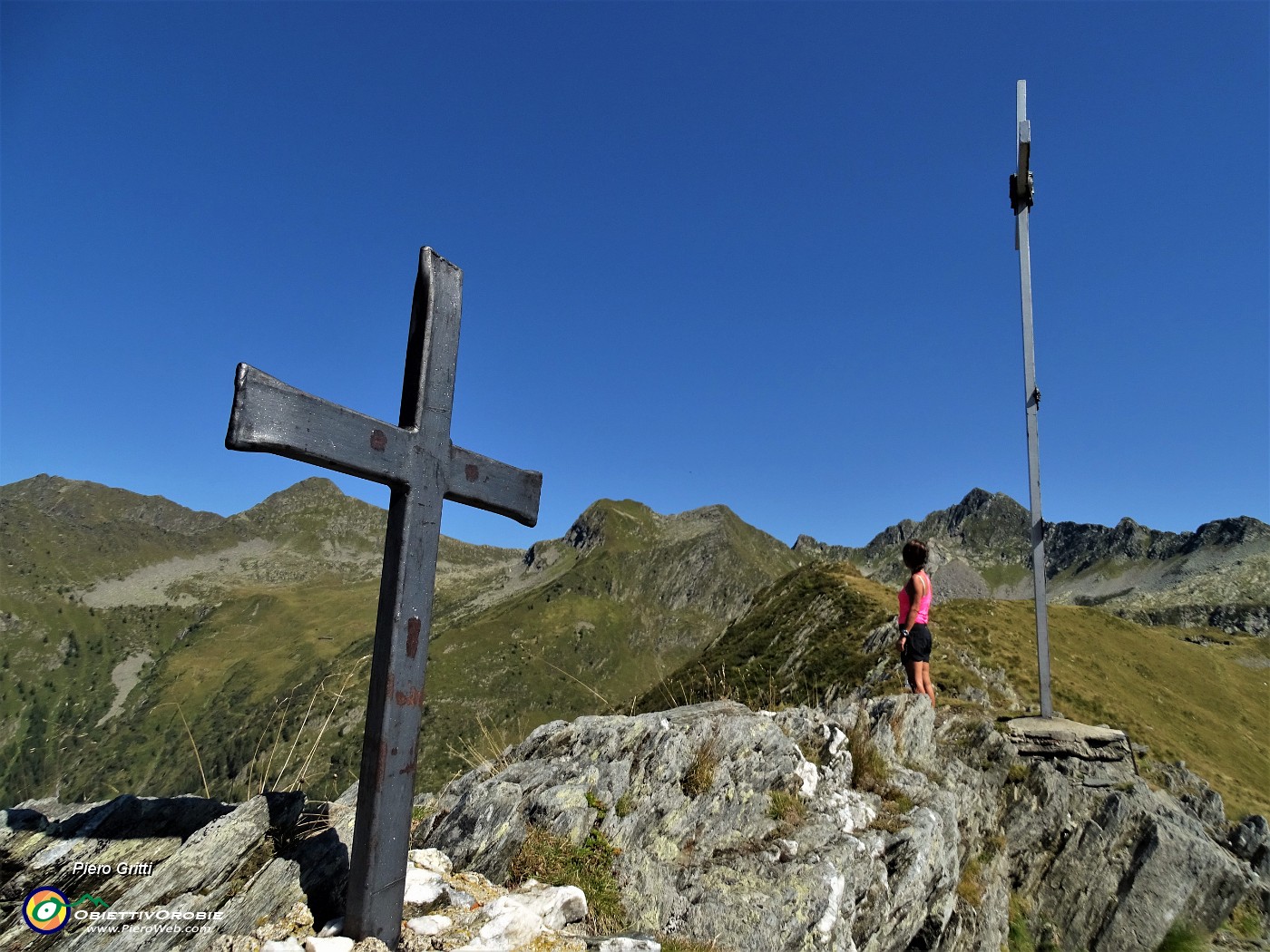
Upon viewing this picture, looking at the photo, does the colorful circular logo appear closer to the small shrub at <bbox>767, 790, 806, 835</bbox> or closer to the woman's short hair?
the small shrub at <bbox>767, 790, 806, 835</bbox>

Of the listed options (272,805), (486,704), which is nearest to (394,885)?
(272,805)

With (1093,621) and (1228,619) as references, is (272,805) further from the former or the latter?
(1228,619)

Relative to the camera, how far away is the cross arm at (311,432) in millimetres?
3730

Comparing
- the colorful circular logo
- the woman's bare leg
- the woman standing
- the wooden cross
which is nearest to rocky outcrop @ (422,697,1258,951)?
the woman's bare leg

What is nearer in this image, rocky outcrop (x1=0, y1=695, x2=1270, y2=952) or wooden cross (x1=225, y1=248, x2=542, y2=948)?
wooden cross (x1=225, y1=248, x2=542, y2=948)

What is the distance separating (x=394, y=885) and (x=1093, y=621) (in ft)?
235

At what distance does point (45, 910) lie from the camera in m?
4.17

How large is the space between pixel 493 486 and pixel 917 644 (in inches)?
311

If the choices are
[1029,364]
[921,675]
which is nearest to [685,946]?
[921,675]

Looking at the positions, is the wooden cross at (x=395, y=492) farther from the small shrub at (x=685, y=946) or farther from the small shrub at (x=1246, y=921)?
the small shrub at (x=1246, y=921)

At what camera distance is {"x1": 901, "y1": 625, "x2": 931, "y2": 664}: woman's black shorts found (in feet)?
33.9

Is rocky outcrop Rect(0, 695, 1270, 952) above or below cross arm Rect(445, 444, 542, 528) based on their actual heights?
below

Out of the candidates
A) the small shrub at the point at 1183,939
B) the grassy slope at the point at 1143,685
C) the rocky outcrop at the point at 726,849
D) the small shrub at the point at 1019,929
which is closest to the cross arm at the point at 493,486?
the rocky outcrop at the point at 726,849

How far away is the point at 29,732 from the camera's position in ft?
566
